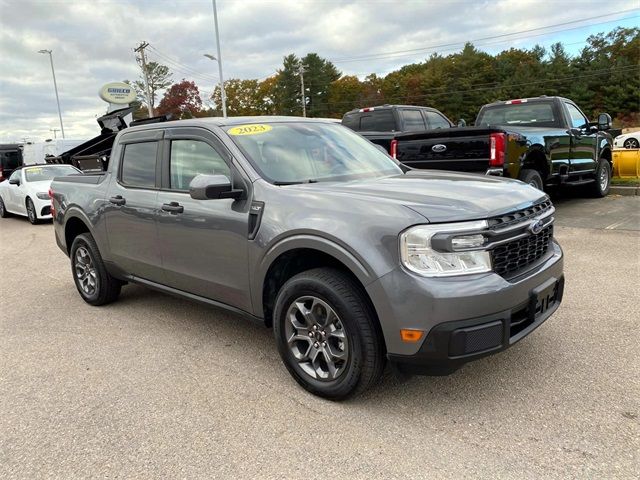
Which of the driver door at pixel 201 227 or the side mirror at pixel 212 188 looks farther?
the driver door at pixel 201 227

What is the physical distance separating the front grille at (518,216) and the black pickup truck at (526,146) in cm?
402

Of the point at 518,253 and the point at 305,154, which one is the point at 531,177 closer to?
the point at 305,154

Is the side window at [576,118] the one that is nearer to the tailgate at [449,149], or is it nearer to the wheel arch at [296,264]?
the tailgate at [449,149]

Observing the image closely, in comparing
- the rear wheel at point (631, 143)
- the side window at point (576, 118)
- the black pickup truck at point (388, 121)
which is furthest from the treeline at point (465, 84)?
the side window at point (576, 118)

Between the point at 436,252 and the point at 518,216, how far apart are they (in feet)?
2.18

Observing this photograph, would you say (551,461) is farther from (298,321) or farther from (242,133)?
(242,133)

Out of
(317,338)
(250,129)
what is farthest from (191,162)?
(317,338)

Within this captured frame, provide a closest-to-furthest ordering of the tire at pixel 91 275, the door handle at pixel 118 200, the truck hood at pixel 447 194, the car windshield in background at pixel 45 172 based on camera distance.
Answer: the truck hood at pixel 447 194
the door handle at pixel 118 200
the tire at pixel 91 275
the car windshield in background at pixel 45 172

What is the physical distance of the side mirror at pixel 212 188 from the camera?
10.8 feet

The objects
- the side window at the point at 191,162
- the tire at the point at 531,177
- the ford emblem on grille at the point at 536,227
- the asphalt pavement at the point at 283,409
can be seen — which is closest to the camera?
the asphalt pavement at the point at 283,409

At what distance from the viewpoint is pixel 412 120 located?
11.6 meters

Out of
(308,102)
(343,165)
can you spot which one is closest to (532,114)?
(343,165)

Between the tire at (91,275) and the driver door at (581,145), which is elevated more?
the driver door at (581,145)

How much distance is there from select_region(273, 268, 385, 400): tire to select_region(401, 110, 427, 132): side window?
8.81 meters
